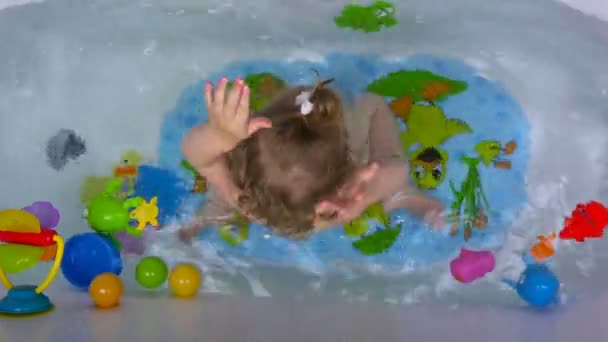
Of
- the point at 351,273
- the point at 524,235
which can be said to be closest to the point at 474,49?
the point at 524,235

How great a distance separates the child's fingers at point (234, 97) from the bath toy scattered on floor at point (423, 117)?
534 millimetres

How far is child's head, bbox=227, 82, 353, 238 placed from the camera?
Result: 101cm

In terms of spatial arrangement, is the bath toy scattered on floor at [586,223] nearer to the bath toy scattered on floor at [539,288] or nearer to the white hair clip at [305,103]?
the bath toy scattered on floor at [539,288]

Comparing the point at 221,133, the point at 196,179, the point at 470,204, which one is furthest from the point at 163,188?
the point at 470,204

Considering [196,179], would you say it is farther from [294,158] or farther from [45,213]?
[294,158]

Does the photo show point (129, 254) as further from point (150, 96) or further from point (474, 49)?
point (474, 49)

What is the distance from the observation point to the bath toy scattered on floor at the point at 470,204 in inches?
53.7

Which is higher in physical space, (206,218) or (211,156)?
(211,156)

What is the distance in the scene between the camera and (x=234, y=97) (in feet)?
2.96

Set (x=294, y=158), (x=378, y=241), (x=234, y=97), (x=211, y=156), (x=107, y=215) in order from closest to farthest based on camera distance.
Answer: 1. (x=234, y=97)
2. (x=294, y=158)
3. (x=211, y=156)
4. (x=107, y=215)
5. (x=378, y=241)

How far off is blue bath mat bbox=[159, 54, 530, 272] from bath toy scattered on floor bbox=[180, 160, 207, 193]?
0.6 inches

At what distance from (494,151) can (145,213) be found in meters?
0.71

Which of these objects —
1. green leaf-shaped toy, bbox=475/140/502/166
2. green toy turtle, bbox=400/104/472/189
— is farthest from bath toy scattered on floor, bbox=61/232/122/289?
green leaf-shaped toy, bbox=475/140/502/166

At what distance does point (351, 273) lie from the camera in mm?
1312
